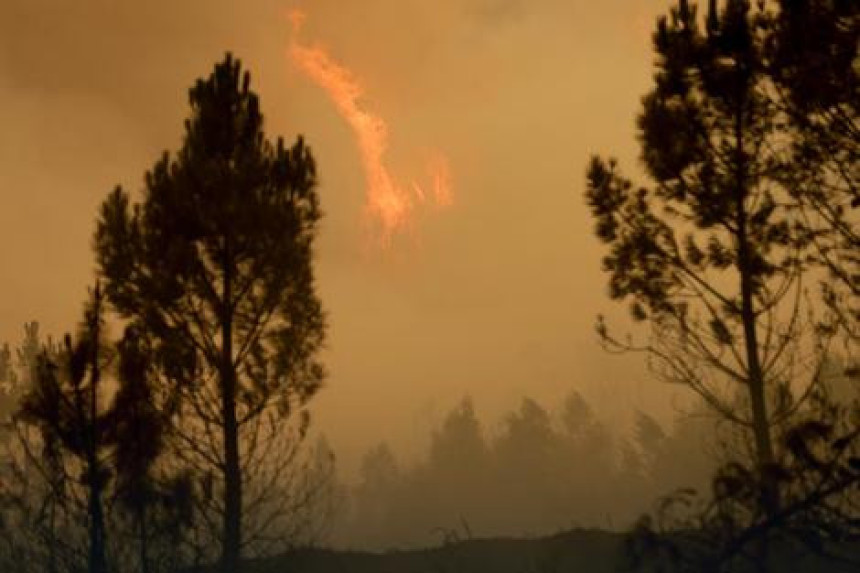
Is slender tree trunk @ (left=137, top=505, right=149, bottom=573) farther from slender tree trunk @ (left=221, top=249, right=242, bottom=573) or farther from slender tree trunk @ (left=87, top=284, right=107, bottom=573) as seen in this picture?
slender tree trunk @ (left=221, top=249, right=242, bottom=573)

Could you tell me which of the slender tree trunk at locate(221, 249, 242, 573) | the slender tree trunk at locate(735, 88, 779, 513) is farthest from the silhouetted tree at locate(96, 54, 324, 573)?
the slender tree trunk at locate(735, 88, 779, 513)

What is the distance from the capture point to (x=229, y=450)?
582 inches

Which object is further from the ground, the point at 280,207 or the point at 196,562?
the point at 280,207

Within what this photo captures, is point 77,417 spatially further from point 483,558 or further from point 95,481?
point 483,558

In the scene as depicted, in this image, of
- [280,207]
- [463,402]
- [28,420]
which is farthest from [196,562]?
[463,402]

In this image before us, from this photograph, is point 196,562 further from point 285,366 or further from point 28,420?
point 285,366

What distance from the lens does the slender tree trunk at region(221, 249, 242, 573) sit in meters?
14.3

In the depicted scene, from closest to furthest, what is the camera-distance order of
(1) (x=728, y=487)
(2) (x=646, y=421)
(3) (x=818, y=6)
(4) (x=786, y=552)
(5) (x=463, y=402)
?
(1) (x=728, y=487), (3) (x=818, y=6), (4) (x=786, y=552), (2) (x=646, y=421), (5) (x=463, y=402)

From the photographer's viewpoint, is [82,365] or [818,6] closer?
[818,6]

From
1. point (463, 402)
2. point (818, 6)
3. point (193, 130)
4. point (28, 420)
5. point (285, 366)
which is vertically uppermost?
point (463, 402)

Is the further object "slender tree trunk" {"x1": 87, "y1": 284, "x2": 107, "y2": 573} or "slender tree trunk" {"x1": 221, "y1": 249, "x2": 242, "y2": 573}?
"slender tree trunk" {"x1": 221, "y1": 249, "x2": 242, "y2": 573}

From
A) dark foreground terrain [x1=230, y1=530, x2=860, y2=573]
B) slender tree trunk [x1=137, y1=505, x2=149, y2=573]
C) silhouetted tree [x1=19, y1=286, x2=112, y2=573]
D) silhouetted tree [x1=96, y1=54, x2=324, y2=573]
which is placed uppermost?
silhouetted tree [x1=96, y1=54, x2=324, y2=573]

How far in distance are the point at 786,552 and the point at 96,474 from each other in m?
10.7

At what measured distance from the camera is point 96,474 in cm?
1031
